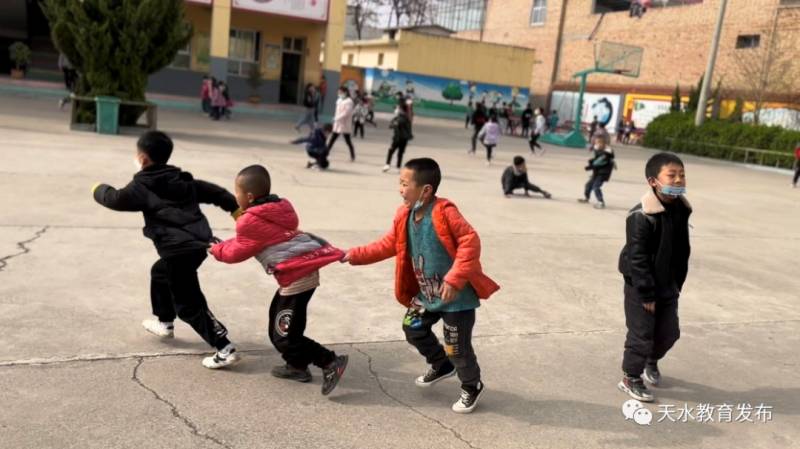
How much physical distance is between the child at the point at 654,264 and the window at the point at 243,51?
26.6 metres

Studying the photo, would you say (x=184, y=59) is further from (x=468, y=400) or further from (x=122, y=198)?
(x=468, y=400)

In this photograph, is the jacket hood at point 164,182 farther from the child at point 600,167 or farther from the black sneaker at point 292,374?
the child at point 600,167

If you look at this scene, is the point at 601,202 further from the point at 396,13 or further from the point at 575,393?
the point at 396,13

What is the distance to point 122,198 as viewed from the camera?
3.73 metres

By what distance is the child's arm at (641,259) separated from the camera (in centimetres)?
376

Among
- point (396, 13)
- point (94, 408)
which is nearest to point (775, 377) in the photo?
point (94, 408)

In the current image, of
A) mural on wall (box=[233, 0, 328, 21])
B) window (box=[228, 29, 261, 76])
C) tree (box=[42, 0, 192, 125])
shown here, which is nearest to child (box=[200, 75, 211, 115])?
mural on wall (box=[233, 0, 328, 21])

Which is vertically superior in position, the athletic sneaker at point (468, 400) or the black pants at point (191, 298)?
the black pants at point (191, 298)

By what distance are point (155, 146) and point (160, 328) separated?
1.18 metres

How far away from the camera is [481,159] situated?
1809 centimetres

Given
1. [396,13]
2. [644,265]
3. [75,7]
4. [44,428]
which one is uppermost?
[396,13]

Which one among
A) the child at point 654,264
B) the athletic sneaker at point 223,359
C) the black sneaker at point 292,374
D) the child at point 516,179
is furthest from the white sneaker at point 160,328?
the child at point 516,179

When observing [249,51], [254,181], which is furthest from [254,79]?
[254,181]

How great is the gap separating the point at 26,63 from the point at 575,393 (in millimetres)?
28324
